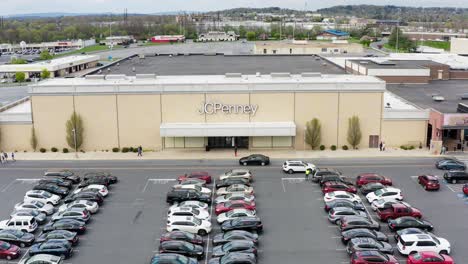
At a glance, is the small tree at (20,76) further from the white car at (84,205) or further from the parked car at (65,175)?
the white car at (84,205)

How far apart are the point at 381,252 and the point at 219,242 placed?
8073 mm

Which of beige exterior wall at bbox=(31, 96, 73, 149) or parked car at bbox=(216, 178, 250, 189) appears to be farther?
beige exterior wall at bbox=(31, 96, 73, 149)

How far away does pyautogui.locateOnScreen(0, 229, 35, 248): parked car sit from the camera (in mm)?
28797

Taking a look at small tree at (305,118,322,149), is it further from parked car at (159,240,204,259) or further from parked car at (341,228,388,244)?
parked car at (159,240,204,259)

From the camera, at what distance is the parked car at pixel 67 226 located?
30.2m

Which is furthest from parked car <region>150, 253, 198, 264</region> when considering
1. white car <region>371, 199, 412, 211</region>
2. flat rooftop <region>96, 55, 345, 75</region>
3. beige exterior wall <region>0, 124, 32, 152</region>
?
flat rooftop <region>96, 55, 345, 75</region>

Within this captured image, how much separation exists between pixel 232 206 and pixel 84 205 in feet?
29.4

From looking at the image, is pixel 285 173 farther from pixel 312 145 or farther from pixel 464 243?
pixel 464 243

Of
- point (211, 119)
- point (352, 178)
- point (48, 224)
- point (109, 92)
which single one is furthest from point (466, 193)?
point (109, 92)

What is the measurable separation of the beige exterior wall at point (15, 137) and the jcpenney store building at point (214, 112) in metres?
0.10

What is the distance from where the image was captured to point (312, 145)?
48219 mm

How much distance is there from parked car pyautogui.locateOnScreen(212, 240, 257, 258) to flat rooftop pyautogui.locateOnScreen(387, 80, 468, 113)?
94.3ft

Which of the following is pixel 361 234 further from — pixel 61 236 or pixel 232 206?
pixel 61 236

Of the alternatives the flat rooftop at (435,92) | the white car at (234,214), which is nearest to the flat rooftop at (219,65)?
the flat rooftop at (435,92)
